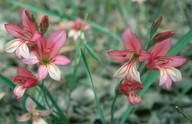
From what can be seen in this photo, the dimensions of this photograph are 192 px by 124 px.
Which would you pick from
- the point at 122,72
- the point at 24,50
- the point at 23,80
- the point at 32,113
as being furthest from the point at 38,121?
the point at 122,72

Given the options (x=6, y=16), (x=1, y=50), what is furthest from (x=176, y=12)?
(x=1, y=50)

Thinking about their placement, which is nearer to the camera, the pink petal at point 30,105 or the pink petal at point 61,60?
the pink petal at point 61,60

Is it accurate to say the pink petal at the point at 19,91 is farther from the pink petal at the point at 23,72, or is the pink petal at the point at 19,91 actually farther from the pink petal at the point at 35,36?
the pink petal at the point at 35,36

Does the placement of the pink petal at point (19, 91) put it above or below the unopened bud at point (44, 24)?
below

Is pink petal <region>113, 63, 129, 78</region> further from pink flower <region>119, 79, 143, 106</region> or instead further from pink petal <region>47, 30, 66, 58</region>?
pink petal <region>47, 30, 66, 58</region>

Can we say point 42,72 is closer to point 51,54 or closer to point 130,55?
point 51,54

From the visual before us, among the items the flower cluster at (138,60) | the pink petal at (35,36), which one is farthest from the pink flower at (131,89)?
the pink petal at (35,36)

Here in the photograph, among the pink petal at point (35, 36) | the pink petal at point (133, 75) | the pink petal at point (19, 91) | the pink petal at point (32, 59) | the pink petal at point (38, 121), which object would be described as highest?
the pink petal at point (35, 36)

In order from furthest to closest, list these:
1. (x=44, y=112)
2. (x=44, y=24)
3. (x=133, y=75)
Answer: (x=44, y=112) → (x=44, y=24) → (x=133, y=75)
